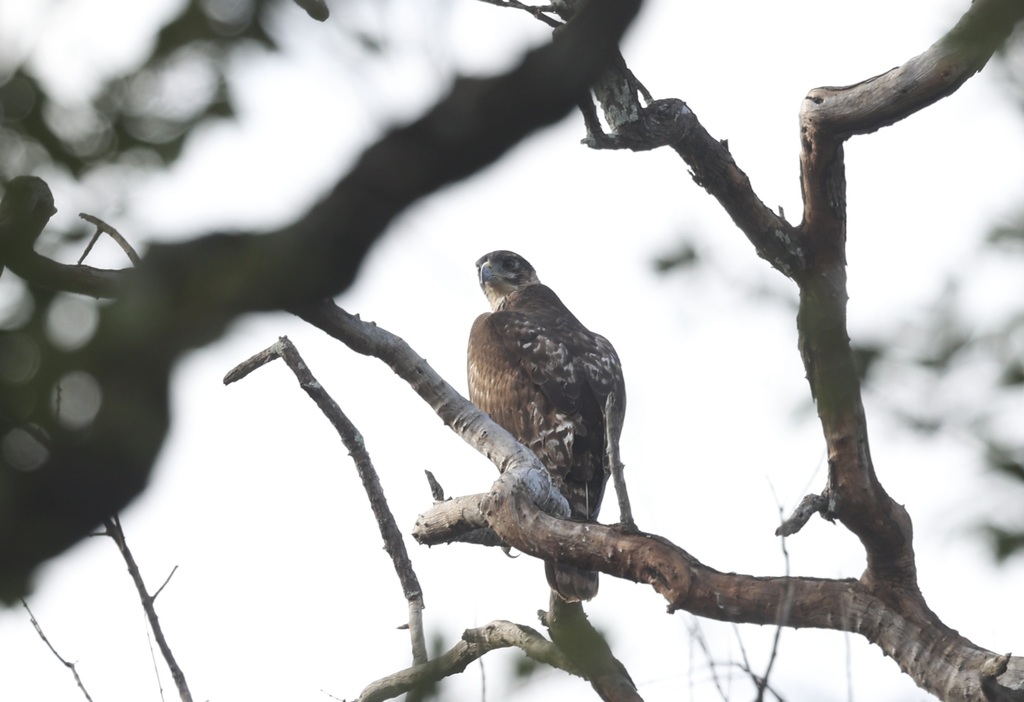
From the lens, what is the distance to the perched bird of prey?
24.3 ft

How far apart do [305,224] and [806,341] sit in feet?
5.55

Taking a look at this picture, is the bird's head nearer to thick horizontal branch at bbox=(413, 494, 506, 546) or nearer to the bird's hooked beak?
the bird's hooked beak

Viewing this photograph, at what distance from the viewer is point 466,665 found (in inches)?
230

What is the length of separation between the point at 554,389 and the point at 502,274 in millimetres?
2781

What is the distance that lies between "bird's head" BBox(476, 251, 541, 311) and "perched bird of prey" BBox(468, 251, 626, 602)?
130cm

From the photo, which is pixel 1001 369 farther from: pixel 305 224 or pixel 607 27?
pixel 305 224

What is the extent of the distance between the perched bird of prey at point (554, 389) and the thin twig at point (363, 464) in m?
1.53

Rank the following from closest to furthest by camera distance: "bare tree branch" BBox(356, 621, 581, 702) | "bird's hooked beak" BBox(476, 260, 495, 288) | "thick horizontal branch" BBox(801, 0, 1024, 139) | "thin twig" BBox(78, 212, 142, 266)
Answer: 1. "thin twig" BBox(78, 212, 142, 266)
2. "thick horizontal branch" BBox(801, 0, 1024, 139)
3. "bare tree branch" BBox(356, 621, 581, 702)
4. "bird's hooked beak" BBox(476, 260, 495, 288)

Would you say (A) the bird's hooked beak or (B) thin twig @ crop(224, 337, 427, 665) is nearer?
(B) thin twig @ crop(224, 337, 427, 665)

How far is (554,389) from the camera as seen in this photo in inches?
302

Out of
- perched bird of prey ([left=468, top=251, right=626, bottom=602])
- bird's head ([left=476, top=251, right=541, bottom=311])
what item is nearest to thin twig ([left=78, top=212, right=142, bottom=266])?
perched bird of prey ([left=468, top=251, right=626, bottom=602])

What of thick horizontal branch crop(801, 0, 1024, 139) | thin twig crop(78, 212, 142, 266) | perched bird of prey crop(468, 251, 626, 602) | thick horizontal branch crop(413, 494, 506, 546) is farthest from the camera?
perched bird of prey crop(468, 251, 626, 602)

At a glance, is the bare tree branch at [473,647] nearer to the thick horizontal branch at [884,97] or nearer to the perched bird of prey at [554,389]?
the perched bird of prey at [554,389]

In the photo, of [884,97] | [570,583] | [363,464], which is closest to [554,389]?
[570,583]
